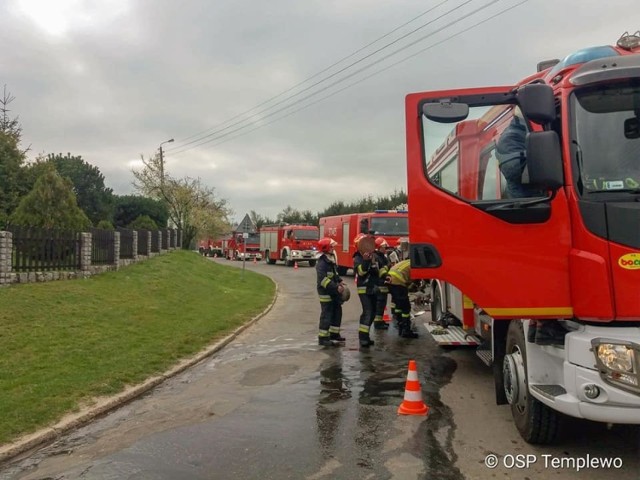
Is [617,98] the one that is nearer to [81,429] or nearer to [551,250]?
[551,250]

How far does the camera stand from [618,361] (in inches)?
136

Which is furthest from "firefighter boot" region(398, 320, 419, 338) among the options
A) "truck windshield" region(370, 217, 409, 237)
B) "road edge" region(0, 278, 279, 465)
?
"truck windshield" region(370, 217, 409, 237)

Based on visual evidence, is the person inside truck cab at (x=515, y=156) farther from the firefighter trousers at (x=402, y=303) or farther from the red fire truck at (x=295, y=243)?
the red fire truck at (x=295, y=243)

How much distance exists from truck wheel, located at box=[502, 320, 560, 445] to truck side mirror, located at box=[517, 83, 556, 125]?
1.76 metres

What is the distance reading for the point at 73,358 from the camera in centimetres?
756

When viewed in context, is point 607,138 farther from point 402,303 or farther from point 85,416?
point 402,303

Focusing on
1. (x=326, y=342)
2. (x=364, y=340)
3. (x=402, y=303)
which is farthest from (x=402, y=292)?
(x=326, y=342)

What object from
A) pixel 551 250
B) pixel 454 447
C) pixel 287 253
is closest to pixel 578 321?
pixel 551 250

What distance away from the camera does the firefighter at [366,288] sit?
9219 millimetres

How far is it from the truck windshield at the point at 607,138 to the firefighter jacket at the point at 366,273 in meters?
5.75

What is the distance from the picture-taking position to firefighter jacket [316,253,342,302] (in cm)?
910

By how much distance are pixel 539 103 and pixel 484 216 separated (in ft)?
3.06

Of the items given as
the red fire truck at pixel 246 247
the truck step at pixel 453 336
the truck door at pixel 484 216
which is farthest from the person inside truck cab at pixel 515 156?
the red fire truck at pixel 246 247

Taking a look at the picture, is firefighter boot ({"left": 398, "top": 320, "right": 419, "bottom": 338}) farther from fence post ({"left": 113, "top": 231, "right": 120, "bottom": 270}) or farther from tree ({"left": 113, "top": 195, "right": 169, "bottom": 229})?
tree ({"left": 113, "top": 195, "right": 169, "bottom": 229})
